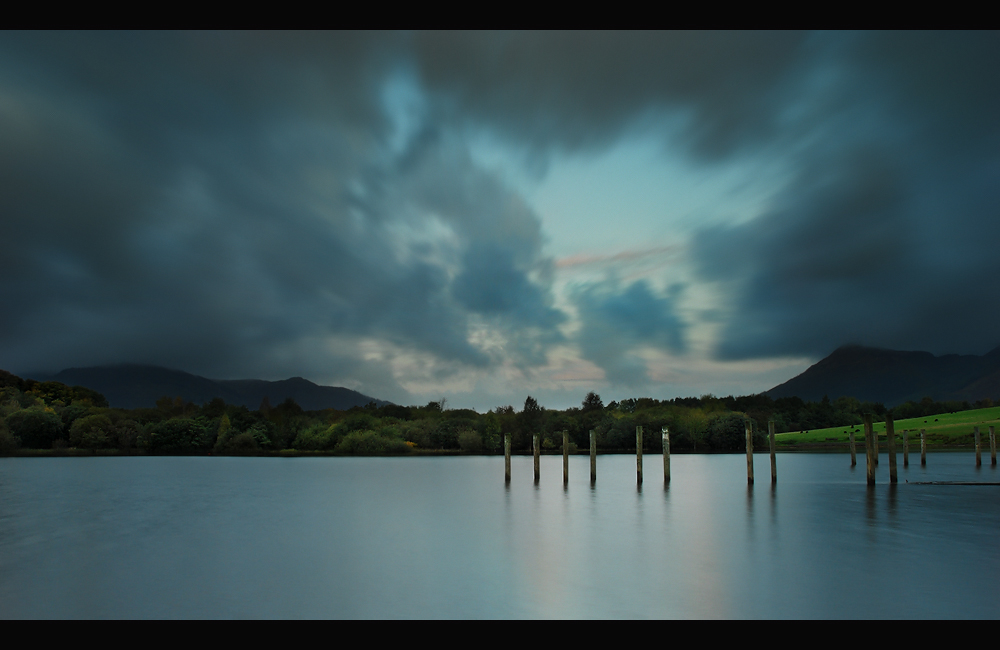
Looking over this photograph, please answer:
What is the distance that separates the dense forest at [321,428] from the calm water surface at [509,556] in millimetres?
60050

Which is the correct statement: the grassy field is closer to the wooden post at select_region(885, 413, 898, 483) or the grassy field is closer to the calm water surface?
the wooden post at select_region(885, 413, 898, 483)

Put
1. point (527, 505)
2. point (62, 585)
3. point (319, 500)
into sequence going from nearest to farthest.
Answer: point (62, 585) < point (527, 505) < point (319, 500)

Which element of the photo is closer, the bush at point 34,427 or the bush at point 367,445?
the bush at point 34,427

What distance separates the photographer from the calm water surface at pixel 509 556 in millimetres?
11539

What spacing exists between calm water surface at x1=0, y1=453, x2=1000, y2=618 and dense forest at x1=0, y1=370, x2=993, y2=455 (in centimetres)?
6005

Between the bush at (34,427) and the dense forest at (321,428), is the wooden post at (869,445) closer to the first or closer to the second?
the dense forest at (321,428)

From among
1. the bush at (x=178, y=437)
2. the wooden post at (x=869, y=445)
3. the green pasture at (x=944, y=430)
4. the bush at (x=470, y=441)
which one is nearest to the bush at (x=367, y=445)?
the bush at (x=470, y=441)

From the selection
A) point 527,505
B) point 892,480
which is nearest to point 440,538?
point 527,505

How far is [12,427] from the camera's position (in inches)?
3408

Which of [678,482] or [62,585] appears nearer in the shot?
[62,585]

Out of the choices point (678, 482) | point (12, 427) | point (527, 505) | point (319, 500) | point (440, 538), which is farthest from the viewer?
point (12, 427)

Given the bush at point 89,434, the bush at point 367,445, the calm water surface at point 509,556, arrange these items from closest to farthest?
the calm water surface at point 509,556 → the bush at point 89,434 → the bush at point 367,445
